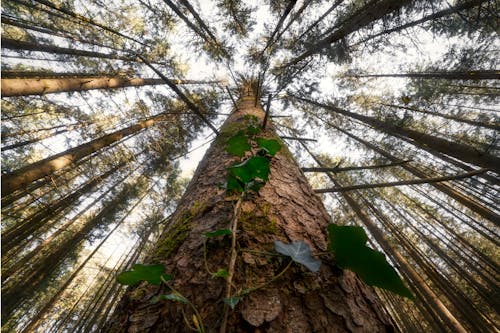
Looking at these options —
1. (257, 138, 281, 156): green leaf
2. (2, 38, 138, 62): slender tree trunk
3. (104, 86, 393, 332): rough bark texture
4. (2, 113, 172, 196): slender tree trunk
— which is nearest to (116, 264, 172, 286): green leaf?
(104, 86, 393, 332): rough bark texture

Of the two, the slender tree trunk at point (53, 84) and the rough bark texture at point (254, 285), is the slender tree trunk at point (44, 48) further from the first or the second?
the rough bark texture at point (254, 285)

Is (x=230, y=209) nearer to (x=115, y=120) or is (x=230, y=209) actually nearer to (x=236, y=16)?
(x=115, y=120)

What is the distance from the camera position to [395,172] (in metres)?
11.1

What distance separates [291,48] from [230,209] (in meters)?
9.17

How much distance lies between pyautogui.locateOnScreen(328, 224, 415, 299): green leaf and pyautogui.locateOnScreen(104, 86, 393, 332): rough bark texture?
14 cm

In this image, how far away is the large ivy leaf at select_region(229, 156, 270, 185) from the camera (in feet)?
3.53

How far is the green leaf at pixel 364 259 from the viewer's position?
78 centimetres

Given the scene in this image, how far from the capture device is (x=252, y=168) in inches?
43.5

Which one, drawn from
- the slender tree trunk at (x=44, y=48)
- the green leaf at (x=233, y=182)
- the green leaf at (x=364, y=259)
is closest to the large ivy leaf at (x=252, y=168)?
the green leaf at (x=233, y=182)

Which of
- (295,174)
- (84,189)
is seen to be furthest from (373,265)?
(84,189)

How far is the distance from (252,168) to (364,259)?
1.73ft

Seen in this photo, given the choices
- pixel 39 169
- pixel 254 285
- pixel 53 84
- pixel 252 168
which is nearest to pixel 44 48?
pixel 53 84

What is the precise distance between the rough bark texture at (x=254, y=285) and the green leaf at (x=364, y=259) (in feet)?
0.47

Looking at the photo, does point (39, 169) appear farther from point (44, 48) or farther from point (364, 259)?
point (364, 259)
